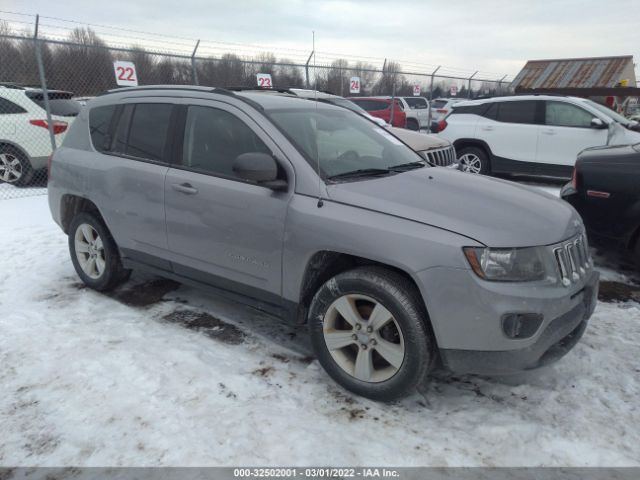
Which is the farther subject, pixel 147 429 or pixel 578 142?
pixel 578 142

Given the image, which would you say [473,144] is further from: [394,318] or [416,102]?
[416,102]

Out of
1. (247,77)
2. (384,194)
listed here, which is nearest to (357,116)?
(384,194)

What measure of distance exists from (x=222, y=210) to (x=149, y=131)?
3.73ft

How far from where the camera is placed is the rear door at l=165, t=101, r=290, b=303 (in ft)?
9.81

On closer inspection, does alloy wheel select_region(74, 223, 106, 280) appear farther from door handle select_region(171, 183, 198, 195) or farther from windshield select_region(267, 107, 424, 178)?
windshield select_region(267, 107, 424, 178)

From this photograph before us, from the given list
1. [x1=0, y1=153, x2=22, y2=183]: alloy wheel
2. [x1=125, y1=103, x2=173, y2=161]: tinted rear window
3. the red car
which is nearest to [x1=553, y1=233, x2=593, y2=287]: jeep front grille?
[x1=125, y1=103, x2=173, y2=161]: tinted rear window

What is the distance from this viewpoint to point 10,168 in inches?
333

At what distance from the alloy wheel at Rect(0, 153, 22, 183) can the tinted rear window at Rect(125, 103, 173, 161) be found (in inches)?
240

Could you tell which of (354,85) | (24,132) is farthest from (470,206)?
(354,85)

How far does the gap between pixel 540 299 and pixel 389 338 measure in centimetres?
85

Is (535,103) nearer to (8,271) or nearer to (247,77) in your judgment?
(247,77)

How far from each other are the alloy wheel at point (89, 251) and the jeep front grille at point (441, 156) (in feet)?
14.0

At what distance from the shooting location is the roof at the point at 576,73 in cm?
3114

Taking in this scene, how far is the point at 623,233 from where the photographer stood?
4.43 meters
